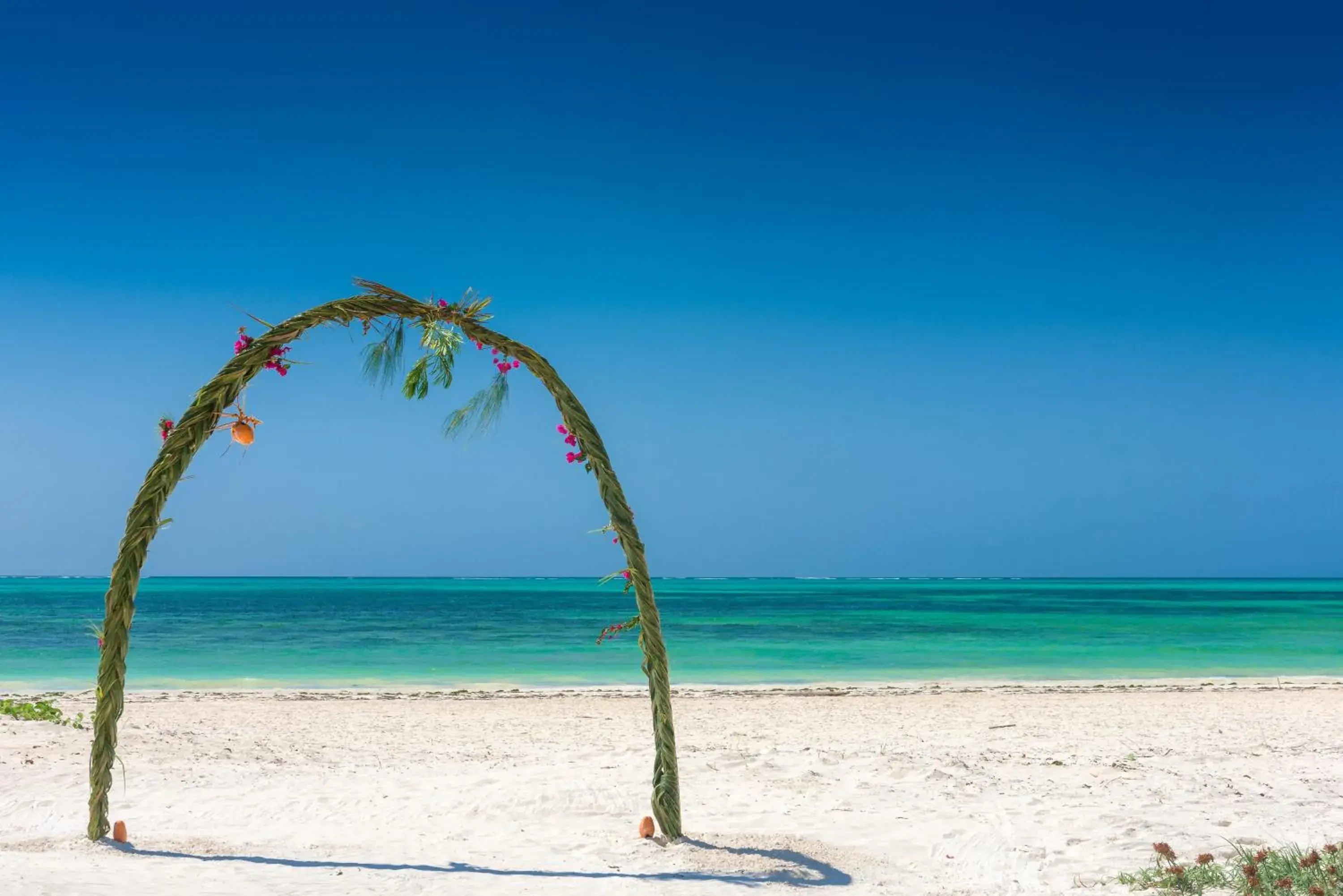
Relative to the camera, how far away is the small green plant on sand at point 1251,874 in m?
4.13

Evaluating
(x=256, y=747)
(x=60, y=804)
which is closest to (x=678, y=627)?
(x=256, y=747)

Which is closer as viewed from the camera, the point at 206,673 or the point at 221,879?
the point at 221,879

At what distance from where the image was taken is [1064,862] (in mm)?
5094

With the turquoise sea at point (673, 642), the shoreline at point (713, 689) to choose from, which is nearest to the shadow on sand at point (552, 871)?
the turquoise sea at point (673, 642)

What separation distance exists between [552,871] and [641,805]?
5.10ft

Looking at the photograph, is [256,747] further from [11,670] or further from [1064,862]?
[11,670]

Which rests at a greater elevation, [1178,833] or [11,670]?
[1178,833]

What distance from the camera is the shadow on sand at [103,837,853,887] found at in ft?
15.7

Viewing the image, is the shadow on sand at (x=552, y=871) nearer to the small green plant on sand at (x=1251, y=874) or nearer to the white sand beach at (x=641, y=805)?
the white sand beach at (x=641, y=805)

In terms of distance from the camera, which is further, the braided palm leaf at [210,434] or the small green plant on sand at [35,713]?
the small green plant on sand at [35,713]

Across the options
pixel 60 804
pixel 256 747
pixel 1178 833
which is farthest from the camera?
pixel 256 747

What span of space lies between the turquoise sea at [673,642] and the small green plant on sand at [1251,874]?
35.8 feet

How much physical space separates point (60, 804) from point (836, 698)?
10868mm

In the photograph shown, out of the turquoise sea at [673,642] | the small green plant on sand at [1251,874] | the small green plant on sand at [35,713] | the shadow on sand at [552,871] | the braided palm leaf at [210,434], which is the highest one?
the braided palm leaf at [210,434]
